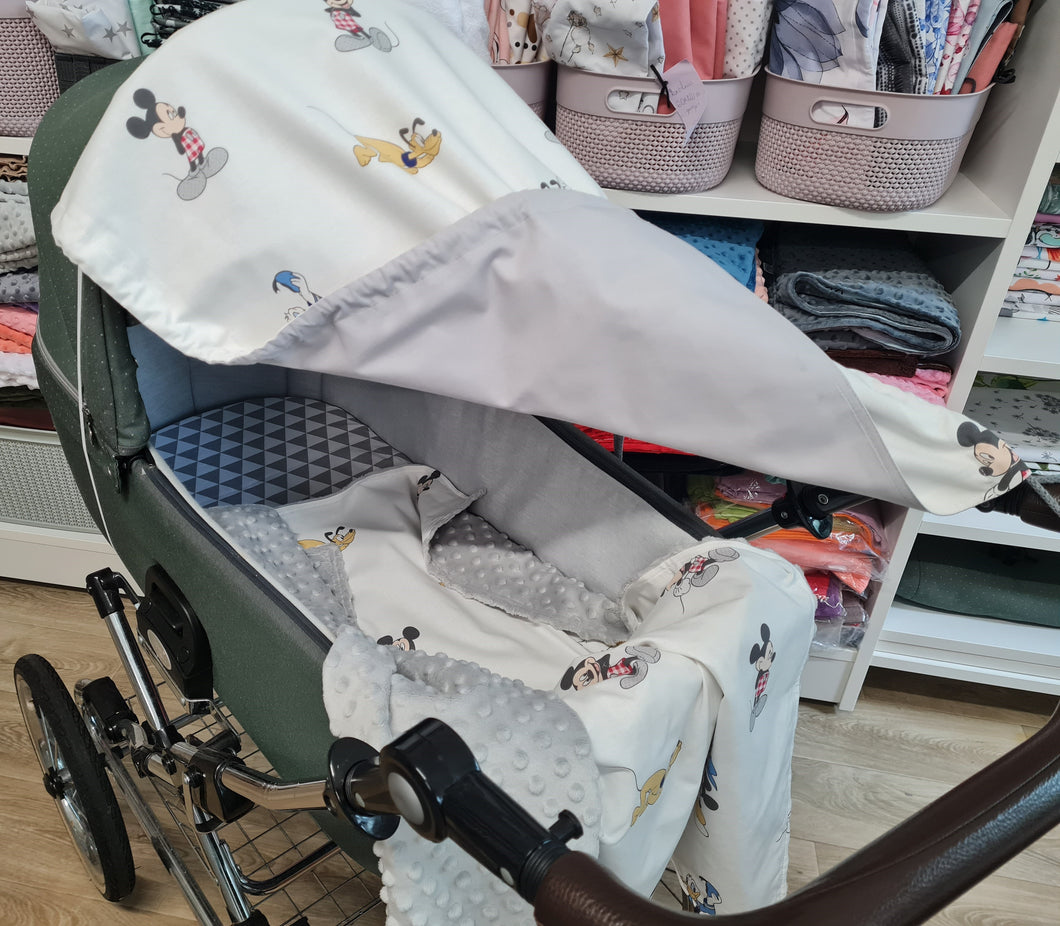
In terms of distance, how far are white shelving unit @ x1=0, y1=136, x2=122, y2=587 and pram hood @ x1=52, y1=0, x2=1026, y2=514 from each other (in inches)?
40.6

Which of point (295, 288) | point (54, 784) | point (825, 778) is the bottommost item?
point (825, 778)

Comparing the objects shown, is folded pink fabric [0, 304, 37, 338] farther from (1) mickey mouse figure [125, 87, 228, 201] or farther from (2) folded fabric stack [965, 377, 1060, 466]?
(2) folded fabric stack [965, 377, 1060, 466]

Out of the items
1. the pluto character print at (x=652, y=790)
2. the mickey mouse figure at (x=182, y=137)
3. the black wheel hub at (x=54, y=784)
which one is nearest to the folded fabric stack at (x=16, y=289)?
the black wheel hub at (x=54, y=784)

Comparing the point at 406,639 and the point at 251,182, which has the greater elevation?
the point at 251,182

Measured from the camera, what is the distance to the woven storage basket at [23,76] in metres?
1.18

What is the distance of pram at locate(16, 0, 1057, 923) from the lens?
1.88ft

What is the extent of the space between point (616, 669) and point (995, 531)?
0.89 m

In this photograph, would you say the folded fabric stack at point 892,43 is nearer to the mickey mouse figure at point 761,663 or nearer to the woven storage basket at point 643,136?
the woven storage basket at point 643,136

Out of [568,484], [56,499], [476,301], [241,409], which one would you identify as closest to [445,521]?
[568,484]

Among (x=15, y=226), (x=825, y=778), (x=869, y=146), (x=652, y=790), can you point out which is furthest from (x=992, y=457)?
(x=15, y=226)

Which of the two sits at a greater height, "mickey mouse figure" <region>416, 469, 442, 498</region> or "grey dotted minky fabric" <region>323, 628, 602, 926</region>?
"grey dotted minky fabric" <region>323, 628, 602, 926</region>

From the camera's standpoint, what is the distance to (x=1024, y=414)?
1.33m

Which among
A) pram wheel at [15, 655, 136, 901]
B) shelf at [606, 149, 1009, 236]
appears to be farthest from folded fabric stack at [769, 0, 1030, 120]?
pram wheel at [15, 655, 136, 901]

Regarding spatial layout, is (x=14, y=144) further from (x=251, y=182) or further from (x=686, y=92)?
(x=686, y=92)
